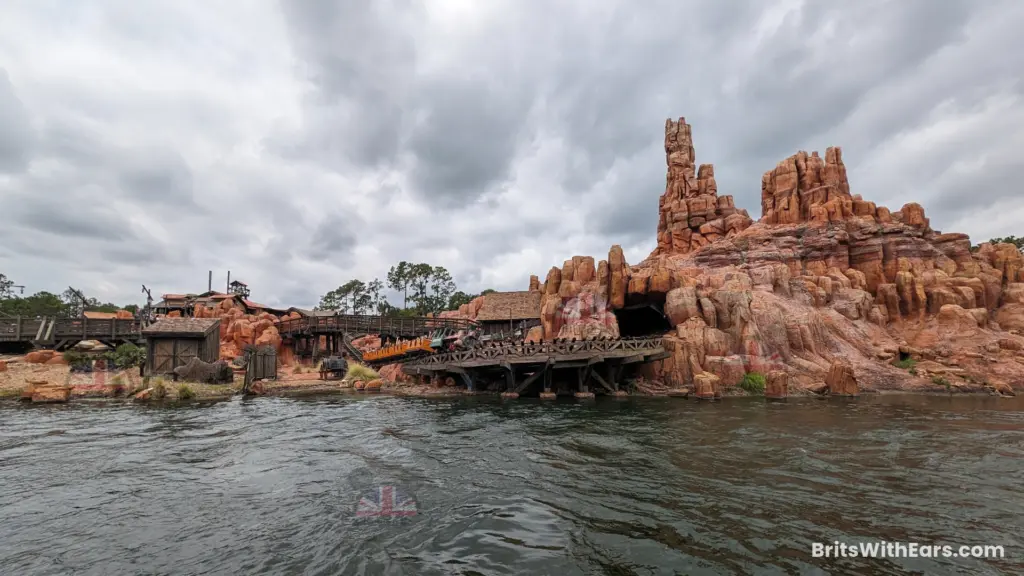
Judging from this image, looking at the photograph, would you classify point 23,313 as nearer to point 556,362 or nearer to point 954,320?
point 556,362

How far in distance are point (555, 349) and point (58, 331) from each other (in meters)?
36.5

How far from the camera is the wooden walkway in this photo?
31.3m

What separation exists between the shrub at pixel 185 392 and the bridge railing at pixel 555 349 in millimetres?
14197

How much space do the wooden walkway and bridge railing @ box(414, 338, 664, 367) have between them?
2681 centimetres

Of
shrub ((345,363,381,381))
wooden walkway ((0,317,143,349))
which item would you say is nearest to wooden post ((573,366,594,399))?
shrub ((345,363,381,381))

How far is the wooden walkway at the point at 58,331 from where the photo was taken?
103ft

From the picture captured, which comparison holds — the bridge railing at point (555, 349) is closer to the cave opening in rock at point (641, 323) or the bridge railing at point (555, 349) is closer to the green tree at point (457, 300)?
the cave opening in rock at point (641, 323)

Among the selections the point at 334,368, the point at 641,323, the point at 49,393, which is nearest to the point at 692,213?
the point at 641,323

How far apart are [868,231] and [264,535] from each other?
51442 millimetres

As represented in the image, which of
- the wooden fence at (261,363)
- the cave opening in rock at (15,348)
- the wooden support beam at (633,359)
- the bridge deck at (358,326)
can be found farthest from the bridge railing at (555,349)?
the cave opening in rock at (15,348)

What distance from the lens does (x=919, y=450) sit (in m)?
12.0

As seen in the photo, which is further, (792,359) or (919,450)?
(792,359)

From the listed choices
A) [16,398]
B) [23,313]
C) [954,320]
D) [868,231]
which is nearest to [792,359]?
[954,320]

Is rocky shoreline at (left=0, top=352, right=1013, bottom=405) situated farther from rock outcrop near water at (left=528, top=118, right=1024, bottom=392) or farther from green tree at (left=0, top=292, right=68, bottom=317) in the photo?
green tree at (left=0, top=292, right=68, bottom=317)
